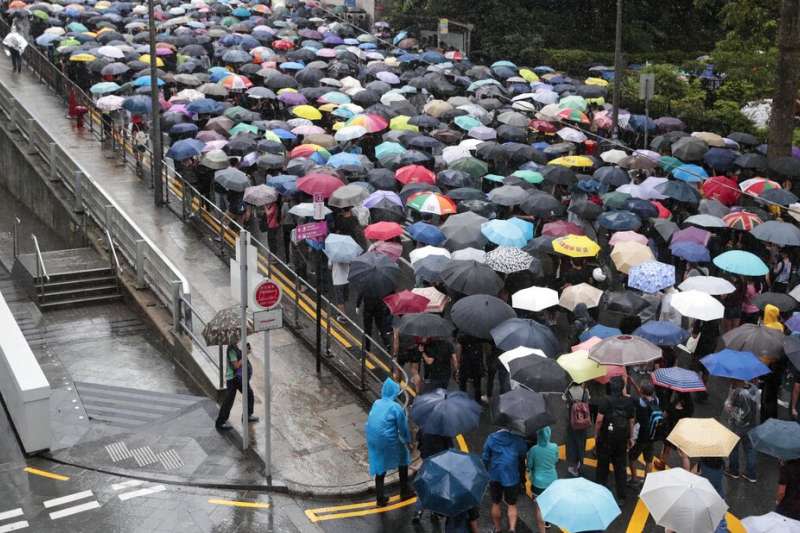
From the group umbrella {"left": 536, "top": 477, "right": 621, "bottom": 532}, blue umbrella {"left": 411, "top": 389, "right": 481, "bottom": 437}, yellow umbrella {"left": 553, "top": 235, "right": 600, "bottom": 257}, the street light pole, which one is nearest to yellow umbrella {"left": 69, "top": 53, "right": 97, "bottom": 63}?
the street light pole

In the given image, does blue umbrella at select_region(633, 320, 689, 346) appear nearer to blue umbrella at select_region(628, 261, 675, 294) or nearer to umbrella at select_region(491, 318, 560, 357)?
umbrella at select_region(491, 318, 560, 357)

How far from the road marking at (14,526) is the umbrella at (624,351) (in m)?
7.14

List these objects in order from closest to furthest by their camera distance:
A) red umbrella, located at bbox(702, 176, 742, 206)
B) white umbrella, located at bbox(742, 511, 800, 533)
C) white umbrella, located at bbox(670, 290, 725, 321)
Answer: white umbrella, located at bbox(742, 511, 800, 533) → white umbrella, located at bbox(670, 290, 725, 321) → red umbrella, located at bbox(702, 176, 742, 206)

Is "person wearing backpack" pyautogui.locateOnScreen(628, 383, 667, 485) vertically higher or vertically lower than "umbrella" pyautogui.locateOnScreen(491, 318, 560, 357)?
lower

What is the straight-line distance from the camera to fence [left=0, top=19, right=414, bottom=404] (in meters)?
15.9

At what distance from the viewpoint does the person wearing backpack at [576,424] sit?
12.6 m

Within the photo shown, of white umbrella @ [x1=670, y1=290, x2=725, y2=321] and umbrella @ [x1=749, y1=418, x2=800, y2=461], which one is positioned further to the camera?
white umbrella @ [x1=670, y1=290, x2=725, y2=321]

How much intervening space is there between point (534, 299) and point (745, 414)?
364cm

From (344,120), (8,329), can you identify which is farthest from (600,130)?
(8,329)

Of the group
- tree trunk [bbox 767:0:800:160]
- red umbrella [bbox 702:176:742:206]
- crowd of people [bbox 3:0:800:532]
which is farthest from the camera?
tree trunk [bbox 767:0:800:160]

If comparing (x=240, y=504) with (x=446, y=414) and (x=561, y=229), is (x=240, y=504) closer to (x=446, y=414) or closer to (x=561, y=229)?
(x=446, y=414)

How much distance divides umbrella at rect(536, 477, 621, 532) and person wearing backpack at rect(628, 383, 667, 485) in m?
3.02

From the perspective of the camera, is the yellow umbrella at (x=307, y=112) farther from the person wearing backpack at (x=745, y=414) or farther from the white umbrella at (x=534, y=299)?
the person wearing backpack at (x=745, y=414)

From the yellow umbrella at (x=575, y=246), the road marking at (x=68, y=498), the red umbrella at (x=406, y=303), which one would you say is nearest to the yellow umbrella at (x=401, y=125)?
the yellow umbrella at (x=575, y=246)
